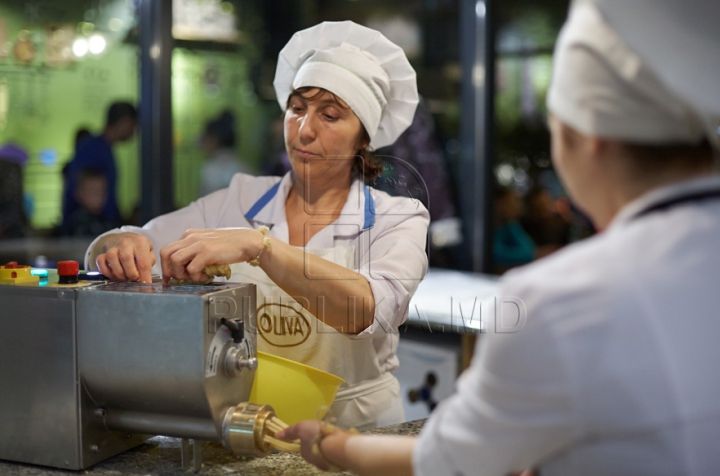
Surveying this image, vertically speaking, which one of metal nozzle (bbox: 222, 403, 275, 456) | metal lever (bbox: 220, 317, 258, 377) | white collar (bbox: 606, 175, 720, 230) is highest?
white collar (bbox: 606, 175, 720, 230)

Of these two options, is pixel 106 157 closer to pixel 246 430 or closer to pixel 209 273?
pixel 209 273

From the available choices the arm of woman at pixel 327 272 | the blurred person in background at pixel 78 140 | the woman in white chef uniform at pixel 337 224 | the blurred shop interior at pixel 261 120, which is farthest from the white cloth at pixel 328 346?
the blurred person in background at pixel 78 140

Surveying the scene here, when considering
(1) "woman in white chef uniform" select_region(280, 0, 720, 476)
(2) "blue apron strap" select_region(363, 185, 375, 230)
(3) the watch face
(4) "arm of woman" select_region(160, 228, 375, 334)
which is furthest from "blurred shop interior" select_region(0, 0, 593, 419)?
(1) "woman in white chef uniform" select_region(280, 0, 720, 476)

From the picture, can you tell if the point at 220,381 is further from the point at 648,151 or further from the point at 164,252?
the point at 648,151

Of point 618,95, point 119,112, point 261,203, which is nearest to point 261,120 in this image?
point 119,112

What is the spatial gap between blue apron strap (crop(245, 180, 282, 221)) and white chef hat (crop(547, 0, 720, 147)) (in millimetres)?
995

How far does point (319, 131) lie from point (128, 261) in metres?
0.49

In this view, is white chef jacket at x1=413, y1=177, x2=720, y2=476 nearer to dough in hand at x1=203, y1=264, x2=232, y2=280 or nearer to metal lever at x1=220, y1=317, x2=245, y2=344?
metal lever at x1=220, y1=317, x2=245, y2=344

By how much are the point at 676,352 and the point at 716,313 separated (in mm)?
59

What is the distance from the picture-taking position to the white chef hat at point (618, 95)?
67cm

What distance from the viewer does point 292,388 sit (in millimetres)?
1192

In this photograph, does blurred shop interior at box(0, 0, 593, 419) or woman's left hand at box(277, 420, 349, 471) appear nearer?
woman's left hand at box(277, 420, 349, 471)

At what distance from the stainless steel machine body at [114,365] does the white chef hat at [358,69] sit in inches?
21.0

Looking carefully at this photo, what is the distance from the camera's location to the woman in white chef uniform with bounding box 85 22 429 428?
1343 millimetres
